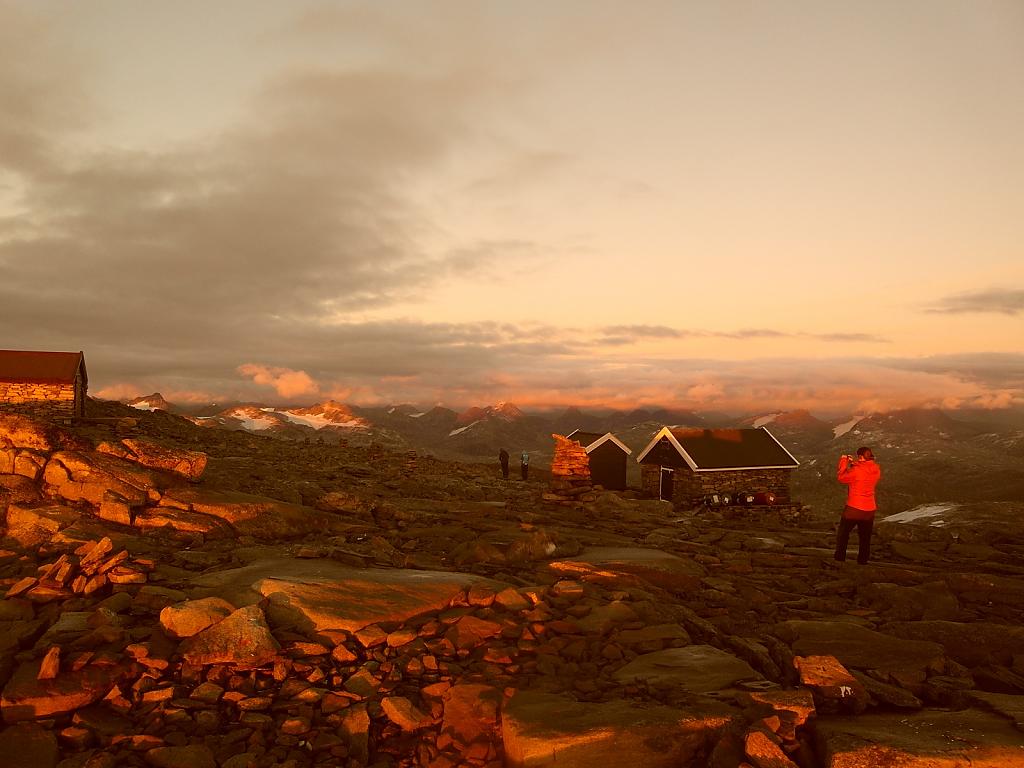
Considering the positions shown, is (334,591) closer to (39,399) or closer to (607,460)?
(607,460)

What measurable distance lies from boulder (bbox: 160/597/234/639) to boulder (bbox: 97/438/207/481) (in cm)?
730

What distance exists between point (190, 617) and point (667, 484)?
129ft

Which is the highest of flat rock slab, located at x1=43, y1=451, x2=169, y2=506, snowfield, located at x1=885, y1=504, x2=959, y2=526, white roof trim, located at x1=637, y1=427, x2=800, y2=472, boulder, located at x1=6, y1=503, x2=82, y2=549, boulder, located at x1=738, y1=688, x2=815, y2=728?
flat rock slab, located at x1=43, y1=451, x2=169, y2=506

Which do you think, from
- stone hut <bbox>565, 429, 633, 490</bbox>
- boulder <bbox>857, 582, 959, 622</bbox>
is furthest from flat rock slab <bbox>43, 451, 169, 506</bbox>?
stone hut <bbox>565, 429, 633, 490</bbox>

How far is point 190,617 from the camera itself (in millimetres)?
7633

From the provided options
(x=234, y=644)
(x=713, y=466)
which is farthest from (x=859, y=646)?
(x=713, y=466)

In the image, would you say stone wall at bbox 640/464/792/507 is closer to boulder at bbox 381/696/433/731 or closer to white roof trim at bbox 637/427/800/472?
white roof trim at bbox 637/427/800/472

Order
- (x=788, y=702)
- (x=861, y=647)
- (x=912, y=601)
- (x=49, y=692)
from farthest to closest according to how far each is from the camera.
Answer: (x=912, y=601)
(x=861, y=647)
(x=49, y=692)
(x=788, y=702)

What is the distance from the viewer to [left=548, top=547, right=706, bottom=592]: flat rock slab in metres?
11.2

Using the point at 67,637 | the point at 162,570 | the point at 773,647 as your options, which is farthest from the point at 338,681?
the point at 773,647

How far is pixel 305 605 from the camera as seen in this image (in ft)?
27.1

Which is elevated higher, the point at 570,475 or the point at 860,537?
the point at 860,537

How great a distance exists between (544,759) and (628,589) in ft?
16.1

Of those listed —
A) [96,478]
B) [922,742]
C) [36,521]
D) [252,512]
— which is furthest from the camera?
[252,512]
